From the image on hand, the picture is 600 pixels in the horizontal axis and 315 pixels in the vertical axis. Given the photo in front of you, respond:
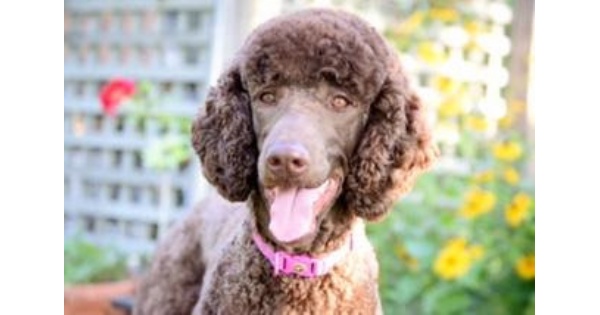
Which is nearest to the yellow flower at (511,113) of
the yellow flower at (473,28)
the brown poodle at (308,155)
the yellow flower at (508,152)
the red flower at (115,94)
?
the yellow flower at (508,152)

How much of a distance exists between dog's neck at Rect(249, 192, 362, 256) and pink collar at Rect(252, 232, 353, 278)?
1cm

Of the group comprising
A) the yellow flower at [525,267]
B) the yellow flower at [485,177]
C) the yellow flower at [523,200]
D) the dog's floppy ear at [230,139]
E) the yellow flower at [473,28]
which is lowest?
the yellow flower at [525,267]

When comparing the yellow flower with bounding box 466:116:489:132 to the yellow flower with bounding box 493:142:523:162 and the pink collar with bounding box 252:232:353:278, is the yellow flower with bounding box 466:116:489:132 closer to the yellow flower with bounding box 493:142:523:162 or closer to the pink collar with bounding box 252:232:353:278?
the yellow flower with bounding box 493:142:523:162

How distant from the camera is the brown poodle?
189 cm

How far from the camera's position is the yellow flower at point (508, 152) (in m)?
4.21

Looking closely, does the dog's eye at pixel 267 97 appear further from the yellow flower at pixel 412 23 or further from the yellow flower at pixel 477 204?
the yellow flower at pixel 412 23

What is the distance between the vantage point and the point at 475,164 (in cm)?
452

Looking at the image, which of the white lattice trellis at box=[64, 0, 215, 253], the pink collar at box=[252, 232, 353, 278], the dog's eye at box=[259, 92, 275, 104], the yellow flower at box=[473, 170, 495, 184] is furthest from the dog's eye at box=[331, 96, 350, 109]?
the white lattice trellis at box=[64, 0, 215, 253]

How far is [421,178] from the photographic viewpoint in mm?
4379

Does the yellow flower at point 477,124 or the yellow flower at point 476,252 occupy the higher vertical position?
the yellow flower at point 477,124

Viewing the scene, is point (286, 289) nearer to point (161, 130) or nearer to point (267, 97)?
point (267, 97)

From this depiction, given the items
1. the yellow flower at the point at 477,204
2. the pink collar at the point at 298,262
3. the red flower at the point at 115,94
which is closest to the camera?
the pink collar at the point at 298,262

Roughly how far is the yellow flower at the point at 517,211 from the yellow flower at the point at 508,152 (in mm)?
232

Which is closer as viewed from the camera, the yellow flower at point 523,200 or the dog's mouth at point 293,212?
the dog's mouth at point 293,212
